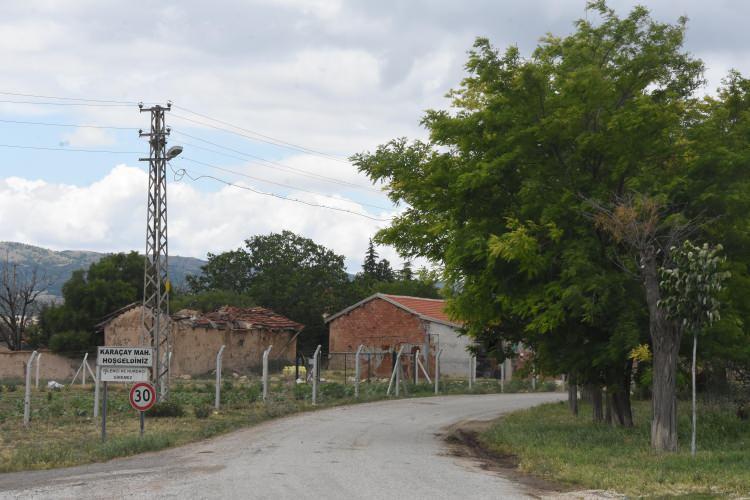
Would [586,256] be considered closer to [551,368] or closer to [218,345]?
[551,368]

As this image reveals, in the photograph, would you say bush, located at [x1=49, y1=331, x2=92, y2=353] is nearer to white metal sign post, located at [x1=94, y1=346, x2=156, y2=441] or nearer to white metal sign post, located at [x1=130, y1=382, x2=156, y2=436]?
white metal sign post, located at [x1=94, y1=346, x2=156, y2=441]

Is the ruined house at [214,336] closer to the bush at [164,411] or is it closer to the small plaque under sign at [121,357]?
the bush at [164,411]

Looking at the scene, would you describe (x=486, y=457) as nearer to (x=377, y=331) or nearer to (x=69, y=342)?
(x=377, y=331)

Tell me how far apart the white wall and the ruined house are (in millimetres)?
10613

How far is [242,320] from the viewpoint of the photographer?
57.3m

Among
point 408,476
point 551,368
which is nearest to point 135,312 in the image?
point 551,368

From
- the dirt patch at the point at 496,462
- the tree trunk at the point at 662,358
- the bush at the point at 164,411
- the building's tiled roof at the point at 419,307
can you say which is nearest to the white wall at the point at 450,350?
the building's tiled roof at the point at 419,307

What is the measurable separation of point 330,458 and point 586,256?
6606 millimetres

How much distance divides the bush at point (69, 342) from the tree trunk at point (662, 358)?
4951 centimetres

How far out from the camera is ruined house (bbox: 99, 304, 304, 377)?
2116 inches

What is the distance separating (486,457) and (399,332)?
1470 inches

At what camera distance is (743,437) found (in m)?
19.5

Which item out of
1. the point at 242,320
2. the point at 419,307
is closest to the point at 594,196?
the point at 419,307

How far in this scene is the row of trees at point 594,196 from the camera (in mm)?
18141
